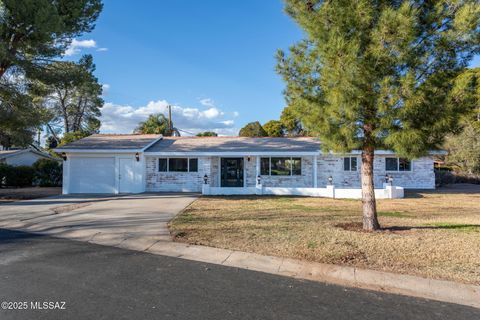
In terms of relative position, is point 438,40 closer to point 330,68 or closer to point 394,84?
point 394,84

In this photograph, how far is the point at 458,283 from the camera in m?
4.62

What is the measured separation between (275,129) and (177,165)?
83.4 feet

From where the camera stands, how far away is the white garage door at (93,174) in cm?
1891

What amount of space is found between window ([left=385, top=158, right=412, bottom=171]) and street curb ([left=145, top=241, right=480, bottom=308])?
675 inches

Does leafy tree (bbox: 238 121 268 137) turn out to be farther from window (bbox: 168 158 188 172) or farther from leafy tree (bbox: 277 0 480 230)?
leafy tree (bbox: 277 0 480 230)

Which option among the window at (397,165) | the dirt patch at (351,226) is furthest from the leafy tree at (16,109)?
the window at (397,165)

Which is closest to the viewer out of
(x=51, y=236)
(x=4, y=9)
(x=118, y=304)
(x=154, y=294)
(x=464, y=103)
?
(x=118, y=304)

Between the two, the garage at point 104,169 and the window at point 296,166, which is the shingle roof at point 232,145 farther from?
the garage at point 104,169

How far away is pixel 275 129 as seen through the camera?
4334 centimetres

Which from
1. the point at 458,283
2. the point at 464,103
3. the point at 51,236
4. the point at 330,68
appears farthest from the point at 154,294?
the point at 464,103

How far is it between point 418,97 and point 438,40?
54.8 inches

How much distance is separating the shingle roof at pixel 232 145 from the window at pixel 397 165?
178 inches

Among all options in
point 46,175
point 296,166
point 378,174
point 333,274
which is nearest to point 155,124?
point 46,175

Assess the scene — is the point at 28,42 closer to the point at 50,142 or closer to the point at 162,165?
the point at 162,165
